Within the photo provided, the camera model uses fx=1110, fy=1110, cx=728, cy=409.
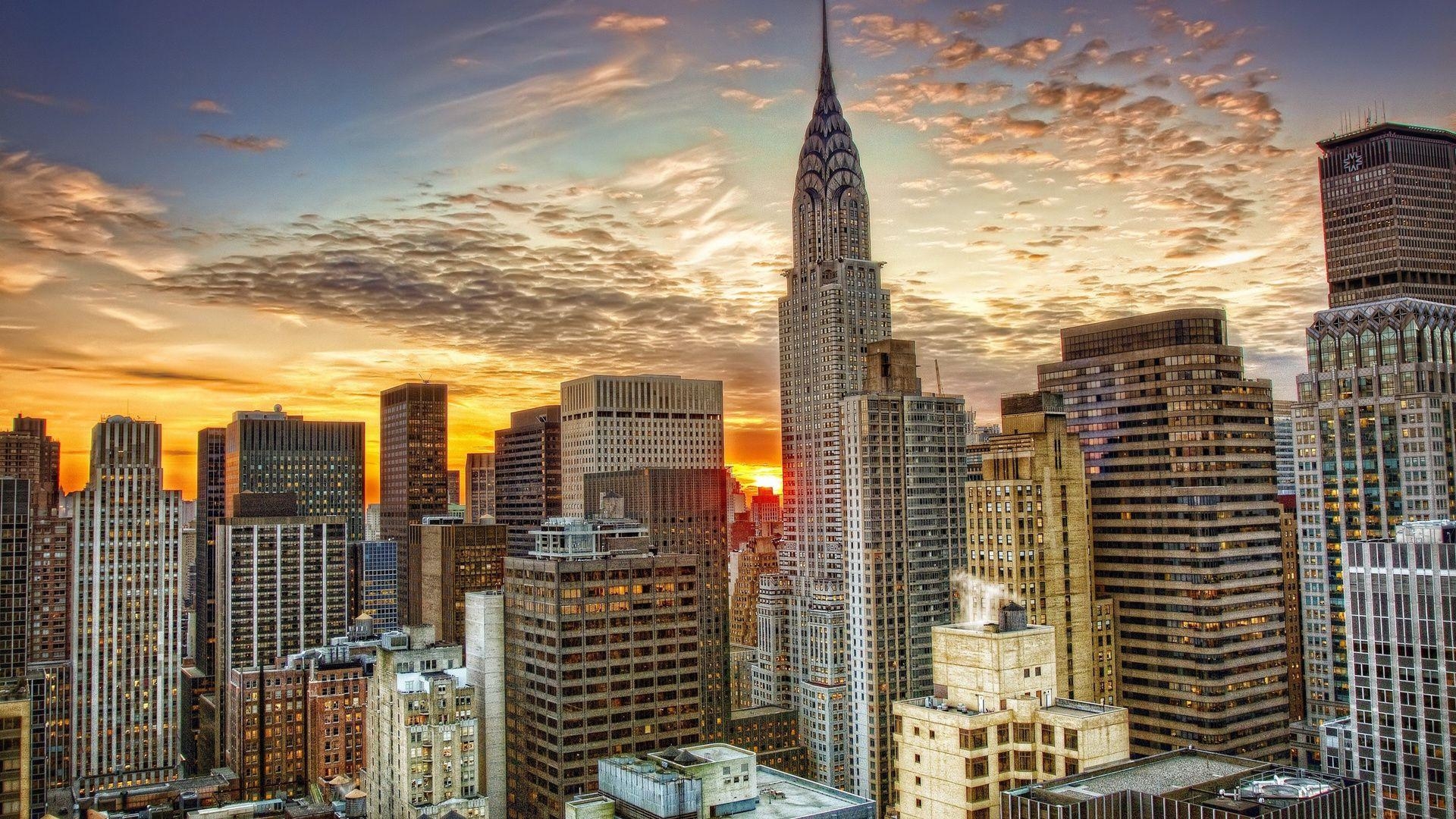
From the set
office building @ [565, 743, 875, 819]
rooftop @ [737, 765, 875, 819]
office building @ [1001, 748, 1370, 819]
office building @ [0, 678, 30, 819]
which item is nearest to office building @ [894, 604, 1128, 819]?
office building @ [1001, 748, 1370, 819]

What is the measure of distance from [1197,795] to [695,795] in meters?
79.6

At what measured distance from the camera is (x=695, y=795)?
162 m

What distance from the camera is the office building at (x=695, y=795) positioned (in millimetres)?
161125

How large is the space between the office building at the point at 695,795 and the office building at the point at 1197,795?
62.9 metres

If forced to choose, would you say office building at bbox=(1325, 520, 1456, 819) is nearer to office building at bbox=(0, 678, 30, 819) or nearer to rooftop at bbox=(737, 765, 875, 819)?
rooftop at bbox=(737, 765, 875, 819)

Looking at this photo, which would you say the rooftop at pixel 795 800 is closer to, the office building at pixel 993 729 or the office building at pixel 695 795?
the office building at pixel 695 795

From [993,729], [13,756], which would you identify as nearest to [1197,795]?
[993,729]

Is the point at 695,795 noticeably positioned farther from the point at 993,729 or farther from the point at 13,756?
the point at 13,756

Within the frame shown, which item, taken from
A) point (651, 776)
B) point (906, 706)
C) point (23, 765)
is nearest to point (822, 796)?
point (651, 776)

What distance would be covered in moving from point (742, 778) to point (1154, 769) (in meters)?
74.2

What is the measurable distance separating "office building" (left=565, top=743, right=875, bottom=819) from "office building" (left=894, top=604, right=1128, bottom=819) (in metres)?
41.9

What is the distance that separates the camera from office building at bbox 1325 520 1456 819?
15938 centimetres

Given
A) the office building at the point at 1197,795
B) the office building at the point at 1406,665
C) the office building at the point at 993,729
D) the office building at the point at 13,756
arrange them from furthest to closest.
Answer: the office building at the point at 1406,665
the office building at the point at 13,756
the office building at the point at 993,729
the office building at the point at 1197,795

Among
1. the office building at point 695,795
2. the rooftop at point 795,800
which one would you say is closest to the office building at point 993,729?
the office building at point 695,795
